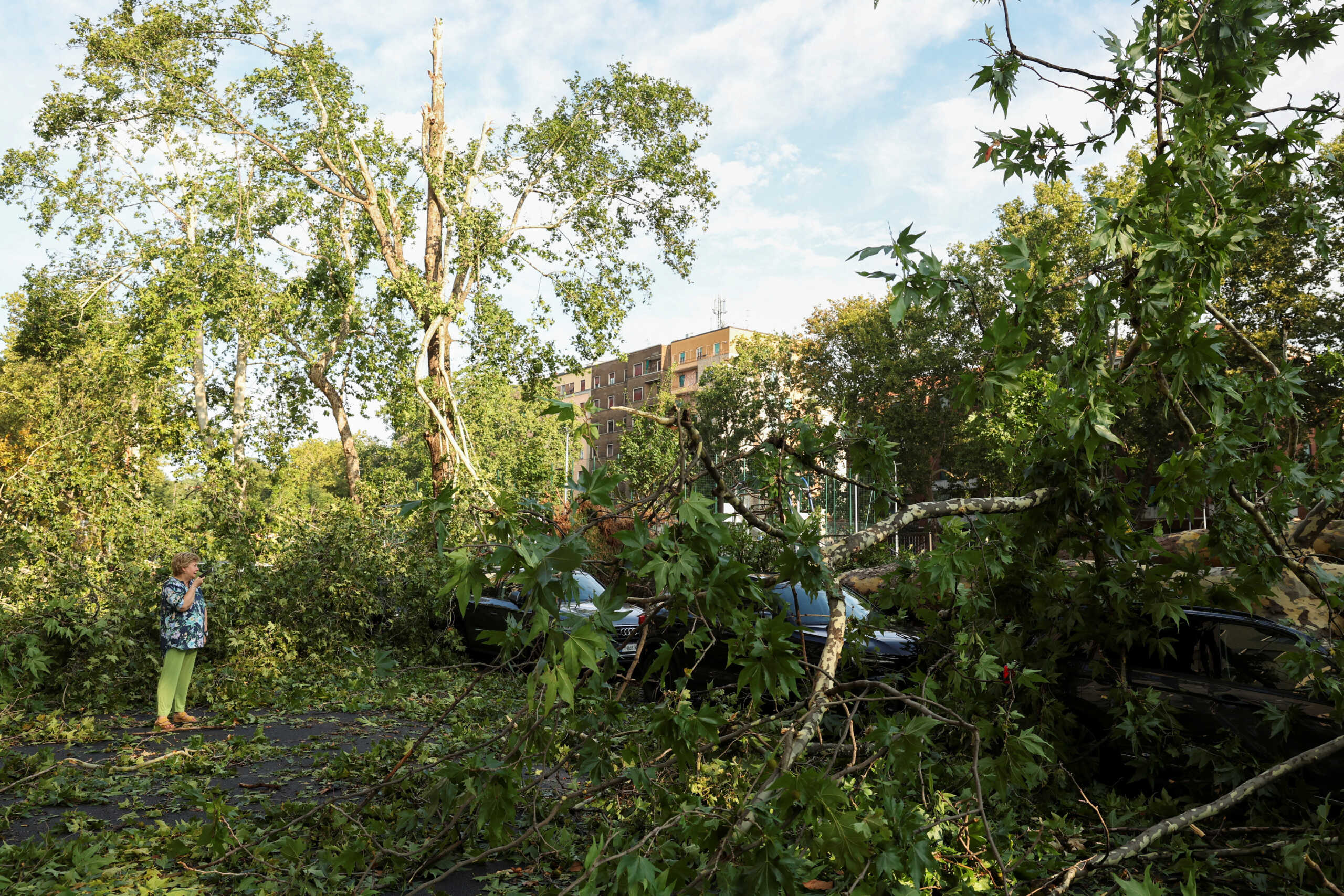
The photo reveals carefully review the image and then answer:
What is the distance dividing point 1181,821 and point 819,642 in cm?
409

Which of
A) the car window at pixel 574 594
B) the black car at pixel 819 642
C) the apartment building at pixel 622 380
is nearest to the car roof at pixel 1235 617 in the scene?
the black car at pixel 819 642

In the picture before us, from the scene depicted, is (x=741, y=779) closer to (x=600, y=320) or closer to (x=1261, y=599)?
Answer: (x=1261, y=599)

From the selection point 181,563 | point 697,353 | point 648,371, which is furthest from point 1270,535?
point 648,371

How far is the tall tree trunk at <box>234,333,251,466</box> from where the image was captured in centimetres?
2006

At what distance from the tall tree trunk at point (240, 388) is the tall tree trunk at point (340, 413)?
1538 mm

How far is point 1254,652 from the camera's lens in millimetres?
5691

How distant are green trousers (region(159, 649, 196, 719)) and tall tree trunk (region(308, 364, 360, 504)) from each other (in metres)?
11.3

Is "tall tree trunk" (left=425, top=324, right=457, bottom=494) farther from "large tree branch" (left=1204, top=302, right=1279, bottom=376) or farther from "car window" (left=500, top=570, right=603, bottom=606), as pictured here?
"car window" (left=500, top=570, right=603, bottom=606)

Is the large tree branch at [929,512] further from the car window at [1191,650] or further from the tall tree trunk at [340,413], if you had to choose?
the tall tree trunk at [340,413]

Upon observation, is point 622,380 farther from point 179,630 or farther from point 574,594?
point 574,594

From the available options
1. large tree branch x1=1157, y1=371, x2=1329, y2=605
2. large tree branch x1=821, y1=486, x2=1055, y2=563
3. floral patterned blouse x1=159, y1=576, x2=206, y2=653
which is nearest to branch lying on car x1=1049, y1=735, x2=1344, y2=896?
large tree branch x1=1157, y1=371, x2=1329, y2=605

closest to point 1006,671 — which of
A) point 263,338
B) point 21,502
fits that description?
point 21,502

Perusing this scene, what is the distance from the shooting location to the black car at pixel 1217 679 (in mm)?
5273

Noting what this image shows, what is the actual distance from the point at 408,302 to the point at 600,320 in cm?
448
